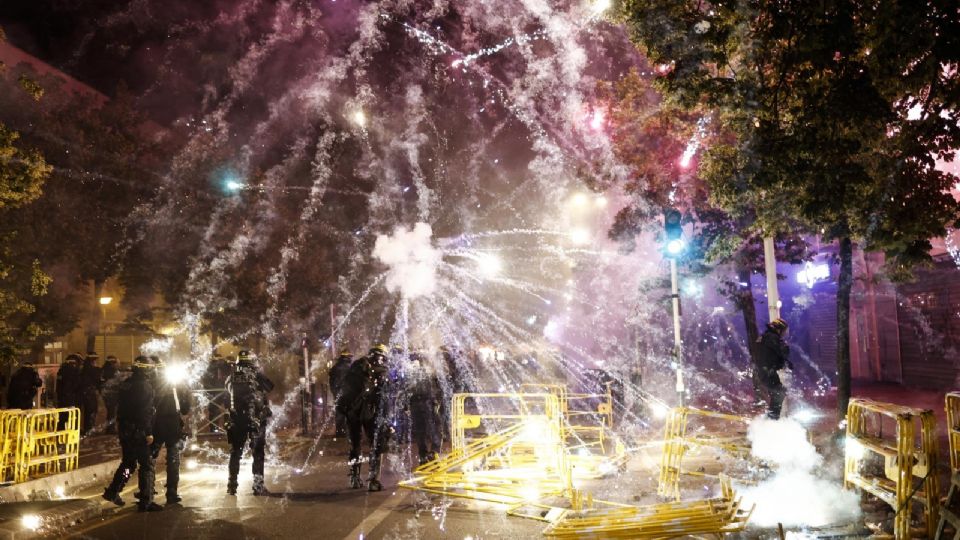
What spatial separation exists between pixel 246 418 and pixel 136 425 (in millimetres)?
1432

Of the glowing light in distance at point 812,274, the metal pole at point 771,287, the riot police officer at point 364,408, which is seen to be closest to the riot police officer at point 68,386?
the riot police officer at point 364,408

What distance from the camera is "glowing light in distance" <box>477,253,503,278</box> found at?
1609 inches

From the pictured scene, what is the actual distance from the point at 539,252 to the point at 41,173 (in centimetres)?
4014

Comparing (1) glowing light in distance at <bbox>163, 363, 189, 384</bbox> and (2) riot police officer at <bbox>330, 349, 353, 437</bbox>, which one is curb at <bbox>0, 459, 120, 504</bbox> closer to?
(1) glowing light in distance at <bbox>163, 363, 189, 384</bbox>

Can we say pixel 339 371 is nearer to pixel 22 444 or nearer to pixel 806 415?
pixel 22 444

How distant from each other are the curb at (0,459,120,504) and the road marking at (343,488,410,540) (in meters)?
4.60

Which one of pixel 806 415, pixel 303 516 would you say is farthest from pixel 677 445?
pixel 806 415

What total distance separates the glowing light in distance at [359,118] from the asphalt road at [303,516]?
58.8 ft

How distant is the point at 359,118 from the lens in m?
25.9

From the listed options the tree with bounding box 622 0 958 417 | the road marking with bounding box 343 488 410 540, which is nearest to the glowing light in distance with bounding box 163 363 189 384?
the road marking with bounding box 343 488 410 540

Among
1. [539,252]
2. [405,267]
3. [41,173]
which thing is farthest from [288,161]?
[539,252]

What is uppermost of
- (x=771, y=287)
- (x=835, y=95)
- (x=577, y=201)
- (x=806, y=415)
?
(x=577, y=201)

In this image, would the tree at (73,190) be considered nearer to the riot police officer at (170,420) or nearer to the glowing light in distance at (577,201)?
the riot police officer at (170,420)

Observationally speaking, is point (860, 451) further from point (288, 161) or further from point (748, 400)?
point (288, 161)
